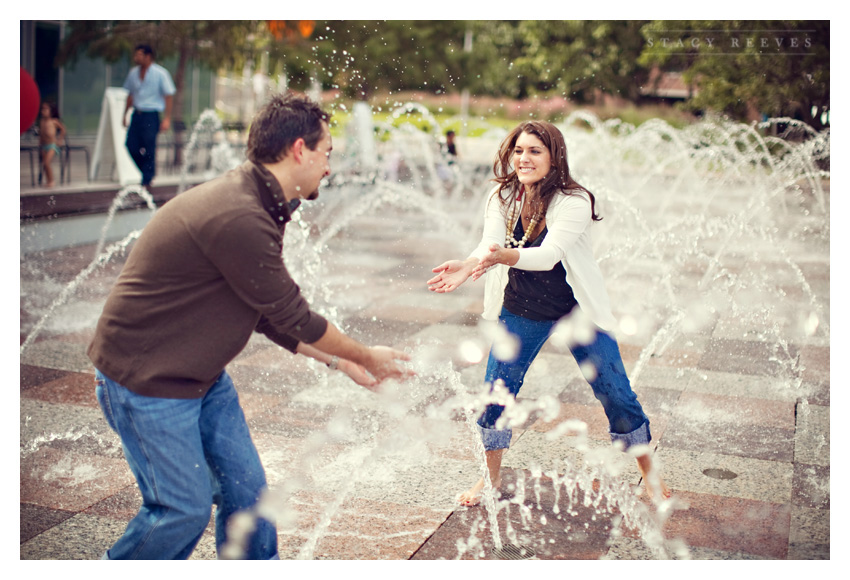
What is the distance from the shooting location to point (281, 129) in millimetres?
2438

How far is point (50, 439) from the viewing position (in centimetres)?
422

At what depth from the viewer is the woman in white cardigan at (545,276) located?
132 inches

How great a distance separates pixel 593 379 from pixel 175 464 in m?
1.77

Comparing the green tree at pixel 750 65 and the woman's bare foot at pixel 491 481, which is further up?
the green tree at pixel 750 65

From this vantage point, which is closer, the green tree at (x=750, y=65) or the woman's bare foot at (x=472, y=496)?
the woman's bare foot at (x=472, y=496)

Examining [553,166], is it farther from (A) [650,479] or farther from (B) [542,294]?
(A) [650,479]

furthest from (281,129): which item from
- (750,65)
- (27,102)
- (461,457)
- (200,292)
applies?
(750,65)

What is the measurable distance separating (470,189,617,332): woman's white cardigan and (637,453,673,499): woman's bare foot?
0.68m

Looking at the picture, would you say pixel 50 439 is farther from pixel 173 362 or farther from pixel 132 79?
pixel 132 79

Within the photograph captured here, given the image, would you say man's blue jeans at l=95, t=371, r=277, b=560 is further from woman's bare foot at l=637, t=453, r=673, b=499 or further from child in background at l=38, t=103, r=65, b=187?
child in background at l=38, t=103, r=65, b=187

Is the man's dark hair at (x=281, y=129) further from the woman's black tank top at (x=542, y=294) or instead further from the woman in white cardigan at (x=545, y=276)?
the woman's black tank top at (x=542, y=294)

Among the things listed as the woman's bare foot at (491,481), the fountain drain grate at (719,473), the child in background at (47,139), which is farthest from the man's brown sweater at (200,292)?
the child in background at (47,139)

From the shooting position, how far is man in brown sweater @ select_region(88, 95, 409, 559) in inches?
90.4

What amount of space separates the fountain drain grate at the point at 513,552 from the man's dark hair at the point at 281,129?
1.71m
